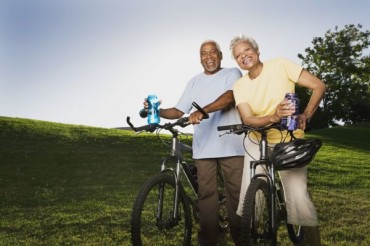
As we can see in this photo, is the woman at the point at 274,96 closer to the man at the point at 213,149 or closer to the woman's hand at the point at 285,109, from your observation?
the woman's hand at the point at 285,109

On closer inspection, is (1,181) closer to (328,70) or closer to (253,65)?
(253,65)

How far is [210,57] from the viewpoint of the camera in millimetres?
5480

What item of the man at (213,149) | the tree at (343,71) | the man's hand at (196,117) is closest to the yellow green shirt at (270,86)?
the man's hand at (196,117)

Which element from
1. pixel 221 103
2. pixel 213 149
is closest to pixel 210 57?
Result: pixel 221 103

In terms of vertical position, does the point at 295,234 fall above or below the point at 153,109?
below

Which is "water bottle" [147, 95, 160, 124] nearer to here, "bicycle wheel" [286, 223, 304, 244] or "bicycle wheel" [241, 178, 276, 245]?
"bicycle wheel" [241, 178, 276, 245]

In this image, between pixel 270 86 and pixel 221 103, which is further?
pixel 221 103

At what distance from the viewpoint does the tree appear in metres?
53.2

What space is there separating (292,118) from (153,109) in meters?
1.64

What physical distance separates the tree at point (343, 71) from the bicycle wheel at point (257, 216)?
1966 inches

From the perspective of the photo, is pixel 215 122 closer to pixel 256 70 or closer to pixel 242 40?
pixel 256 70

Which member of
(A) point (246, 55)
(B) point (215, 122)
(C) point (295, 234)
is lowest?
(C) point (295, 234)

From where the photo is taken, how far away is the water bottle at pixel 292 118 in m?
4.15

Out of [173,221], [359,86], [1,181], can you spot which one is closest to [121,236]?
[173,221]
